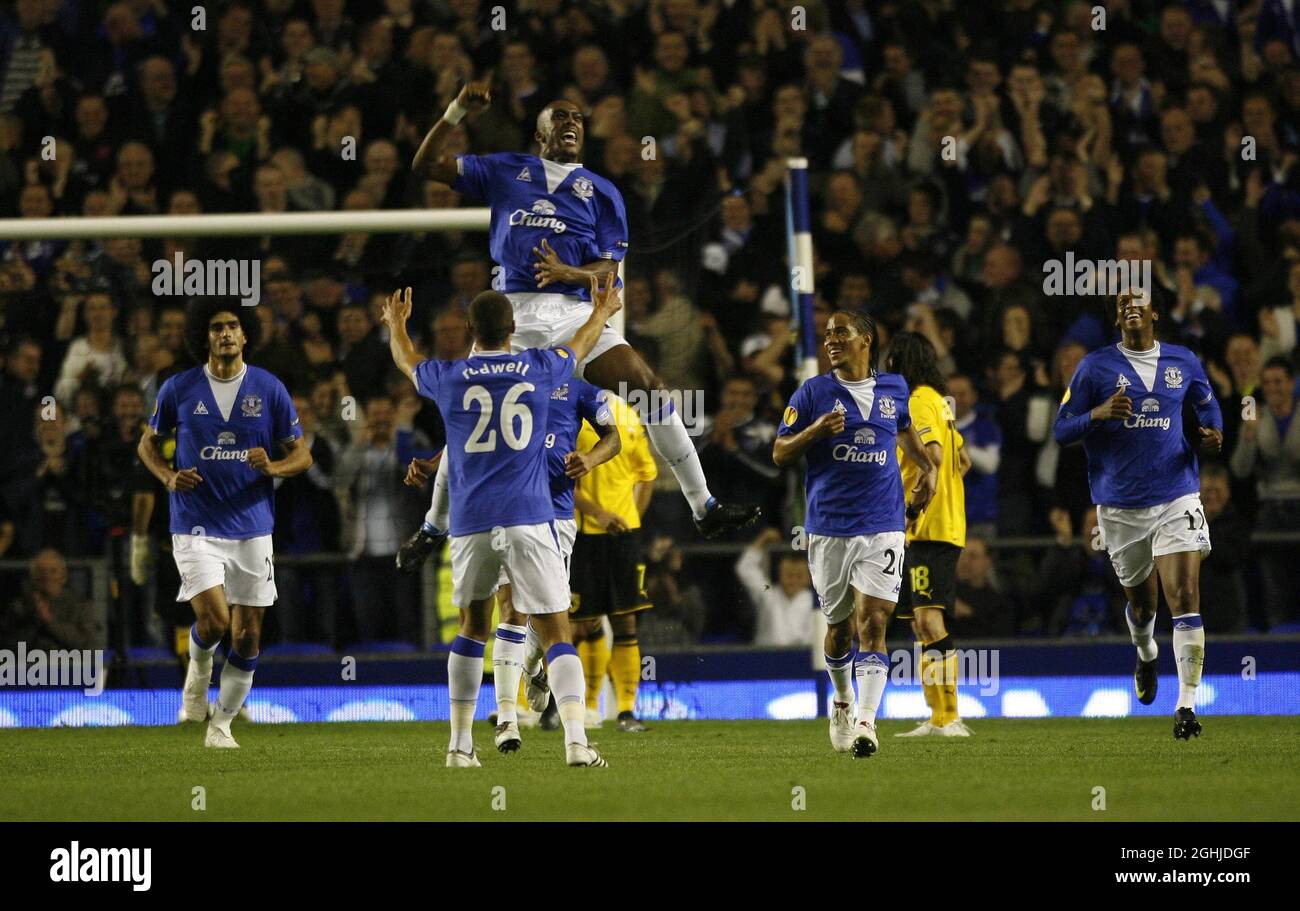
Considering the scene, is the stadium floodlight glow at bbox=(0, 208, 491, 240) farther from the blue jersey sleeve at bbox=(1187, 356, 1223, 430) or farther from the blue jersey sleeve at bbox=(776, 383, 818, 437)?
→ the blue jersey sleeve at bbox=(1187, 356, 1223, 430)

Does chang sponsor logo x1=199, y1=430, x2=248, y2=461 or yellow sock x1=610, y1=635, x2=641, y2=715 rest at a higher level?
chang sponsor logo x1=199, y1=430, x2=248, y2=461

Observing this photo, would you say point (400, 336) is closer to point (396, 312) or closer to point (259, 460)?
point (396, 312)

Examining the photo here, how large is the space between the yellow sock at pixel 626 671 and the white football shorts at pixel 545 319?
3.05 m

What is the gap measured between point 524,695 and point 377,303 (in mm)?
3266

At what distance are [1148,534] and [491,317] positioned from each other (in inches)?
172

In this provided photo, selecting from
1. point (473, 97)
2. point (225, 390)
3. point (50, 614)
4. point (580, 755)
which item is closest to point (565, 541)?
point (580, 755)

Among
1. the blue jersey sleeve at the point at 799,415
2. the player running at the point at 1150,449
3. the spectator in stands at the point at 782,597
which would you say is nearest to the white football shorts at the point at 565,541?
the blue jersey sleeve at the point at 799,415

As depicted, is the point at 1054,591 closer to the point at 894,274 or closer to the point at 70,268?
the point at 894,274

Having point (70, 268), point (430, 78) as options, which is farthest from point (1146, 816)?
point (430, 78)

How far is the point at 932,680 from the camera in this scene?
38.7 ft

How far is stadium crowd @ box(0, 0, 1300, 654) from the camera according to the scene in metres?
14.4

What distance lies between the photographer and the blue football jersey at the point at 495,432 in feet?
29.5

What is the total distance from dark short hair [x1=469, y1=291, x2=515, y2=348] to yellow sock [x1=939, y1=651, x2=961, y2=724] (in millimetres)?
4053

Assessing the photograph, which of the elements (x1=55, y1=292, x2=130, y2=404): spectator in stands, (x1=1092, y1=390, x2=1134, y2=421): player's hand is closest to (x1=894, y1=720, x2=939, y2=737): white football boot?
(x1=1092, y1=390, x2=1134, y2=421): player's hand
